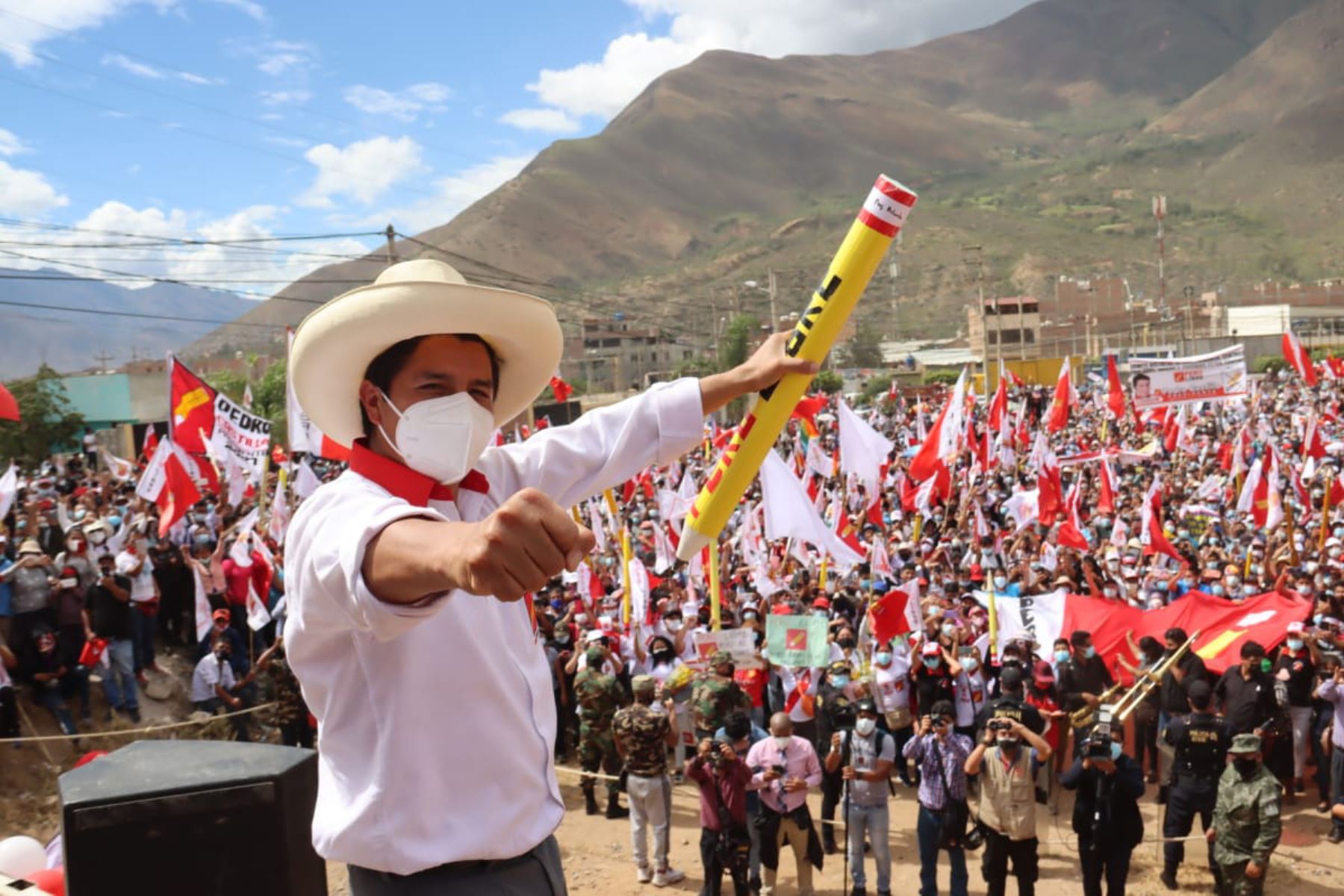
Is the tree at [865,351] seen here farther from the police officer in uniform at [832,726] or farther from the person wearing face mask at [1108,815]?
the person wearing face mask at [1108,815]

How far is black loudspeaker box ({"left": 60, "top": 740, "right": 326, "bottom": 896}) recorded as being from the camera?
2.00 metres

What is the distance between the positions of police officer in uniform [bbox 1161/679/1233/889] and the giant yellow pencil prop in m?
6.42

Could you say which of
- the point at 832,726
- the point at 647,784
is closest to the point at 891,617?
the point at 832,726

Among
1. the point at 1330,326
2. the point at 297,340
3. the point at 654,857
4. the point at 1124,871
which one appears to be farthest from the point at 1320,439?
the point at 1330,326

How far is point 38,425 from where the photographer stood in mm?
31188

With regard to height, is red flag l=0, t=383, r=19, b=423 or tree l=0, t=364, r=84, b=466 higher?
tree l=0, t=364, r=84, b=466

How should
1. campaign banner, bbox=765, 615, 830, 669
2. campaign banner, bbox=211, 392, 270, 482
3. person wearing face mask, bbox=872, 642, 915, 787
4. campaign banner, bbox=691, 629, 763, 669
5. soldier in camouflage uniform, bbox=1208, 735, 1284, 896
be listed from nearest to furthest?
soldier in camouflage uniform, bbox=1208, 735, 1284, 896
campaign banner, bbox=691, 629, 763, 669
campaign banner, bbox=765, 615, 830, 669
person wearing face mask, bbox=872, 642, 915, 787
campaign banner, bbox=211, 392, 270, 482

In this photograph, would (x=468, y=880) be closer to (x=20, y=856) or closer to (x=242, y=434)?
(x=20, y=856)

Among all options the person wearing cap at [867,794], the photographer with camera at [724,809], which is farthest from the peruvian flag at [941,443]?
the photographer with camera at [724,809]

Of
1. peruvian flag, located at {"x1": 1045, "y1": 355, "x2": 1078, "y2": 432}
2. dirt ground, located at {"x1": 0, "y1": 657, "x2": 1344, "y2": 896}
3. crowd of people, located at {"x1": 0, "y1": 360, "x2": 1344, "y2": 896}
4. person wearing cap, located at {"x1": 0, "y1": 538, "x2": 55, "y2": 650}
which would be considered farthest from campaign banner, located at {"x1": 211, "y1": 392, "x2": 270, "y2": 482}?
peruvian flag, located at {"x1": 1045, "y1": 355, "x2": 1078, "y2": 432}

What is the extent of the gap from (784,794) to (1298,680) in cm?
494

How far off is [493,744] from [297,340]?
80 centimetres

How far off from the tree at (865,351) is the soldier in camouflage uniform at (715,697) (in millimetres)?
78702

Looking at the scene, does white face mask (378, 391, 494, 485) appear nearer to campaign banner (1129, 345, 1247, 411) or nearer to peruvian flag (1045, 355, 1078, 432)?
campaign banner (1129, 345, 1247, 411)
